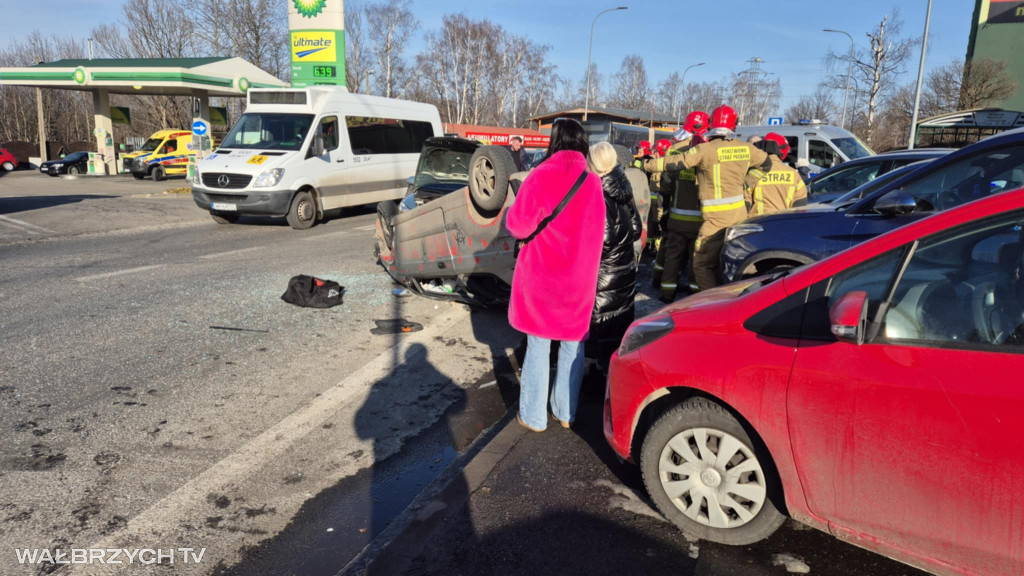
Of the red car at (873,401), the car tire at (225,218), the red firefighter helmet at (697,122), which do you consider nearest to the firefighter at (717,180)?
the red firefighter helmet at (697,122)

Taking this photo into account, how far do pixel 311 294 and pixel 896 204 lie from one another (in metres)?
5.31

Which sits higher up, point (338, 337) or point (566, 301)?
point (566, 301)

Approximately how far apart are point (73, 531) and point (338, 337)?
3.08 meters

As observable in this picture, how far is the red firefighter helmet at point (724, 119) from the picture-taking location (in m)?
6.41

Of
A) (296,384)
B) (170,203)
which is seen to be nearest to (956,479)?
(296,384)

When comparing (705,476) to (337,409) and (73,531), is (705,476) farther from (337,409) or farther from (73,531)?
(73,531)

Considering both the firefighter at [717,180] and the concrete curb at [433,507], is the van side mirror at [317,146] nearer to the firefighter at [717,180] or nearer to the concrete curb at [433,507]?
the firefighter at [717,180]

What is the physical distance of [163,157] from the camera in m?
27.3

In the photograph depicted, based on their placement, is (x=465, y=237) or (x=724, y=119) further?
(x=724, y=119)

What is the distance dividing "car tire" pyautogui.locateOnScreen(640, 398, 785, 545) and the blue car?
1764 mm

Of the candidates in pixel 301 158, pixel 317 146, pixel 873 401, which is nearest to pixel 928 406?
pixel 873 401

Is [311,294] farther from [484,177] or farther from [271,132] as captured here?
[271,132]

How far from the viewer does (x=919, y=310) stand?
2.32 metres

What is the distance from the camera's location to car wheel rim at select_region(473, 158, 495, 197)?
17.4 ft
